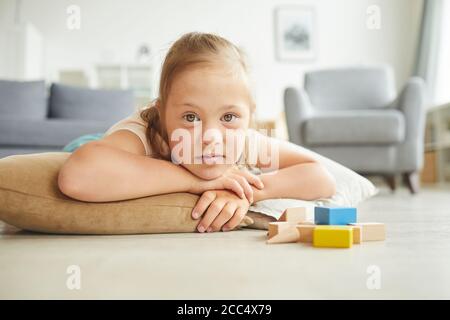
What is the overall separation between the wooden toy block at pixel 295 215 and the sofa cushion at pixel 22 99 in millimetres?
2700

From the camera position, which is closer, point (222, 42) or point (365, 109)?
point (222, 42)

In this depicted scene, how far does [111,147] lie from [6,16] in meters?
4.93

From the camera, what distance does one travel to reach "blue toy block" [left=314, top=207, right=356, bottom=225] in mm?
831

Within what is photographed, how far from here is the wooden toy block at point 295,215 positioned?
896 mm

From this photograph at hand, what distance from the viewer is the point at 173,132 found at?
0.93 meters

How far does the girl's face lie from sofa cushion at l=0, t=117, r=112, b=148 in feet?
6.73

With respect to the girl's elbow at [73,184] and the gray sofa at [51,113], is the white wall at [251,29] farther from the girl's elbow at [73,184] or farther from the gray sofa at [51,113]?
the girl's elbow at [73,184]

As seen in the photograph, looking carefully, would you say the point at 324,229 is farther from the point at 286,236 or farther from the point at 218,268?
the point at 218,268

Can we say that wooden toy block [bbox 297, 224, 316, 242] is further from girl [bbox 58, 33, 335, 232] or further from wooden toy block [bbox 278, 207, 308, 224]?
girl [bbox 58, 33, 335, 232]

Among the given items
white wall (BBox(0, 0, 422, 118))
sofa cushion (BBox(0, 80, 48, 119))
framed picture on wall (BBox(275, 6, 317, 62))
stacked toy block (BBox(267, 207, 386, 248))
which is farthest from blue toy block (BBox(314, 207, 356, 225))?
framed picture on wall (BBox(275, 6, 317, 62))

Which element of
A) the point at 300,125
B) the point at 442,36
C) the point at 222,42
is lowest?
the point at 300,125
